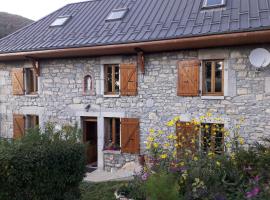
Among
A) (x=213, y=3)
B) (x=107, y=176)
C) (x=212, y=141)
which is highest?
(x=213, y=3)

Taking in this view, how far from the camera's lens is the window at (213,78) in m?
7.91

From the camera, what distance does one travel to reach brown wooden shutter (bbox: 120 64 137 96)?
8.85 meters

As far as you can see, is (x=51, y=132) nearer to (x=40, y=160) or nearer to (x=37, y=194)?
(x=40, y=160)

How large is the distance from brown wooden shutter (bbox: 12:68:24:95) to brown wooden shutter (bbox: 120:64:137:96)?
13.4 feet

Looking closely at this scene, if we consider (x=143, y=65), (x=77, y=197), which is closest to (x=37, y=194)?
(x=77, y=197)

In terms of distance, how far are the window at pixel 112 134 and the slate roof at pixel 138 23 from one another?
98.8 inches

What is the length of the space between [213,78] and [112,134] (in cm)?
364

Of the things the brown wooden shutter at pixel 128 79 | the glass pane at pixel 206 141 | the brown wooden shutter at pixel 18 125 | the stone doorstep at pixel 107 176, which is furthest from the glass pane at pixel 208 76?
the brown wooden shutter at pixel 18 125

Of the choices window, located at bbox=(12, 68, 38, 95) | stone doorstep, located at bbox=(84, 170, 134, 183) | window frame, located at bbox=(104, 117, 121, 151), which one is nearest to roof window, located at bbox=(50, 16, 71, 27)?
window, located at bbox=(12, 68, 38, 95)

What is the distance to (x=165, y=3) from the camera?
392 inches

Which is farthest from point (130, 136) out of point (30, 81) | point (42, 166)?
point (30, 81)

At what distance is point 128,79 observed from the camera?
8.94 metres

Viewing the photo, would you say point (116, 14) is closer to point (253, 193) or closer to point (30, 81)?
point (30, 81)

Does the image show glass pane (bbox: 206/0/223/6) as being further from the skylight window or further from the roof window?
the roof window
